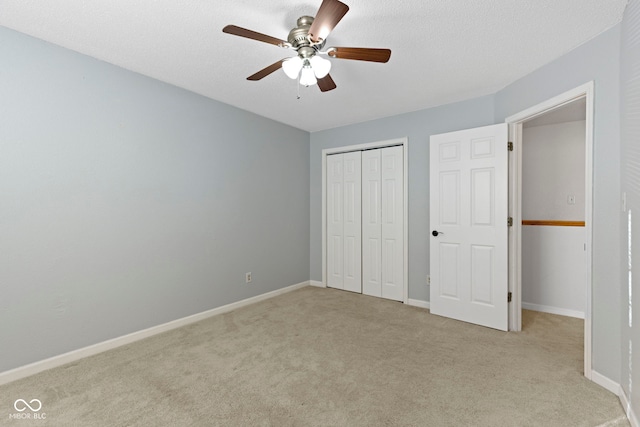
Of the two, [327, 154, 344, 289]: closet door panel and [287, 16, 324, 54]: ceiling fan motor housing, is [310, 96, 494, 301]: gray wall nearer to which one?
[327, 154, 344, 289]: closet door panel

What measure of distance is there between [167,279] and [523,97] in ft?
12.3

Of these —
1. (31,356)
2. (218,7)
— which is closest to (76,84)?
(218,7)

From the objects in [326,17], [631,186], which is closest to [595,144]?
[631,186]

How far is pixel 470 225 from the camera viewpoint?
317cm

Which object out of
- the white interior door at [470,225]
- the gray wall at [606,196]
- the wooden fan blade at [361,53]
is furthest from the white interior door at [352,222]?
the gray wall at [606,196]

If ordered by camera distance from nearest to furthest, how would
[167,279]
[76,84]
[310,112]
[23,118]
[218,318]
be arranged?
[23,118]
[76,84]
[167,279]
[218,318]
[310,112]

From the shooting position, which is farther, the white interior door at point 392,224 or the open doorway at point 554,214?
the white interior door at point 392,224

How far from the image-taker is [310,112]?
3770 millimetres

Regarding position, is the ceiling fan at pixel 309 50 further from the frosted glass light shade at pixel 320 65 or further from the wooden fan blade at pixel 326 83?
the wooden fan blade at pixel 326 83

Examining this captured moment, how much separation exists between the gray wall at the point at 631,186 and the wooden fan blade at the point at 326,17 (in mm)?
1632

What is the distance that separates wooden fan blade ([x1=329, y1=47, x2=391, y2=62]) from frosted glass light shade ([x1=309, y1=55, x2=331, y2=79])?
0.18 ft

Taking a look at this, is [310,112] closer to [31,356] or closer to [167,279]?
[167,279]

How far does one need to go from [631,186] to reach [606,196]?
282 millimetres

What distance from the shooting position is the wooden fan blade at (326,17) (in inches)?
57.2
